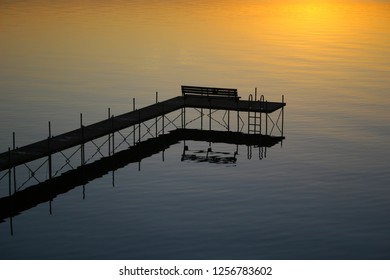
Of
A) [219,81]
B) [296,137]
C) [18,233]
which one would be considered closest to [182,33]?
[219,81]

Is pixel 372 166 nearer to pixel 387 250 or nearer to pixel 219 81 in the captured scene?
pixel 387 250

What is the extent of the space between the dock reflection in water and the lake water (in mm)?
559

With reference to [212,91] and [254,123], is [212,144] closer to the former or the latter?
[212,91]

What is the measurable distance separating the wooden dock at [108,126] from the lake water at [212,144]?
6.33 ft

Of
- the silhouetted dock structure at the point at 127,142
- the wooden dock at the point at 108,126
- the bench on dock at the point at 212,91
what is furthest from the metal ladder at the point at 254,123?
the bench on dock at the point at 212,91

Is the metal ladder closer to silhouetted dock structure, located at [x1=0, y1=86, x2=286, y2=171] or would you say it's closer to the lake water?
silhouetted dock structure, located at [x1=0, y1=86, x2=286, y2=171]

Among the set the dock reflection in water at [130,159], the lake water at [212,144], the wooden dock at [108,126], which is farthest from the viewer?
the wooden dock at [108,126]

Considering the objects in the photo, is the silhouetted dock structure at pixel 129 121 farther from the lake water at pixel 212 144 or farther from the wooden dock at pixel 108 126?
the lake water at pixel 212 144

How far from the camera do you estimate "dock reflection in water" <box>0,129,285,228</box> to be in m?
44.3

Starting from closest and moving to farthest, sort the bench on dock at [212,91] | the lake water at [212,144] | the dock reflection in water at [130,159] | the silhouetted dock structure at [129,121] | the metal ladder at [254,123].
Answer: the lake water at [212,144] → the dock reflection in water at [130,159] → the silhouetted dock structure at [129,121] → the metal ladder at [254,123] → the bench on dock at [212,91]

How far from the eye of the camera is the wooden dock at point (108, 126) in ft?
151

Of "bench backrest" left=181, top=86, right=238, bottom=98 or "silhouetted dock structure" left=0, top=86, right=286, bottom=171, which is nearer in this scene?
"silhouetted dock structure" left=0, top=86, right=286, bottom=171

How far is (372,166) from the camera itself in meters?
50.5

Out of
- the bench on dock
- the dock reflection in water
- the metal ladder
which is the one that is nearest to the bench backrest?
the bench on dock
